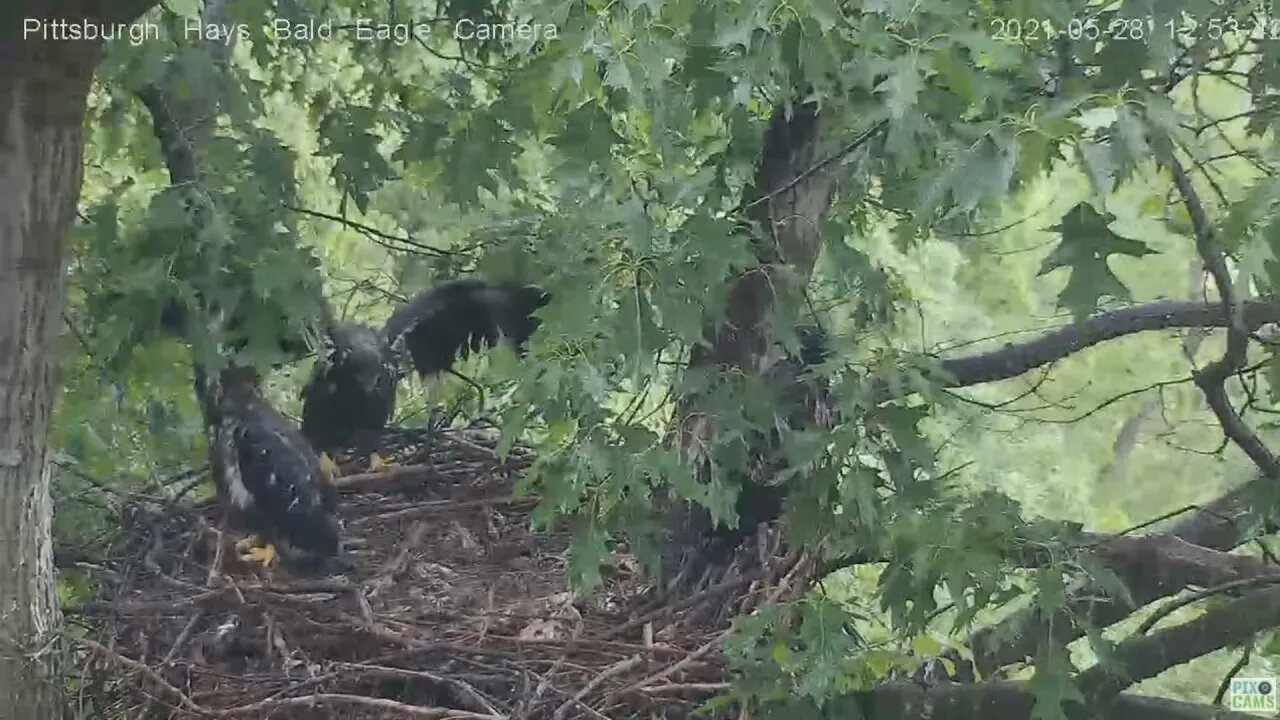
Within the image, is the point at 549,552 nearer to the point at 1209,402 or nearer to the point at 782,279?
the point at 782,279

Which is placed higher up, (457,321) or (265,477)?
(457,321)

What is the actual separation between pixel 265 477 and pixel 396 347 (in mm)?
687

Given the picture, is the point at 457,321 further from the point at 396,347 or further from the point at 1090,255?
the point at 1090,255

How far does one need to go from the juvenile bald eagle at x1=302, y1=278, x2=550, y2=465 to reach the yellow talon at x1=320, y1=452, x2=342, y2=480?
76mm

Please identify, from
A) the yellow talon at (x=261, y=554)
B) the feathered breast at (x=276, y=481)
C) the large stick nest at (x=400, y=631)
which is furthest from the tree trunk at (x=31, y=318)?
the yellow talon at (x=261, y=554)

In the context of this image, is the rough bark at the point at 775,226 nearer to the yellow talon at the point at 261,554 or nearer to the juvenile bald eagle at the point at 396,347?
the juvenile bald eagle at the point at 396,347

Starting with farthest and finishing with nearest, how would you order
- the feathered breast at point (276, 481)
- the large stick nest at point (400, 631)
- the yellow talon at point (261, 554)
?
the yellow talon at point (261, 554), the feathered breast at point (276, 481), the large stick nest at point (400, 631)

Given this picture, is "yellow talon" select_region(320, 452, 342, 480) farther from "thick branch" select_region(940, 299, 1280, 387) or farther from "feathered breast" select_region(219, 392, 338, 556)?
"thick branch" select_region(940, 299, 1280, 387)

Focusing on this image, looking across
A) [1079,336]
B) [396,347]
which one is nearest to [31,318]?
[396,347]

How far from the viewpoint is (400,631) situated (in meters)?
3.74

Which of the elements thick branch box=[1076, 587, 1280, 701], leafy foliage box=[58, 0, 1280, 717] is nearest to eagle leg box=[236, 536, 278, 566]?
leafy foliage box=[58, 0, 1280, 717]

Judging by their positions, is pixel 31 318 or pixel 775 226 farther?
pixel 775 226

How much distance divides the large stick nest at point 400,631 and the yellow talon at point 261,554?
1.4 inches

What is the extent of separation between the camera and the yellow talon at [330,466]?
483 centimetres
